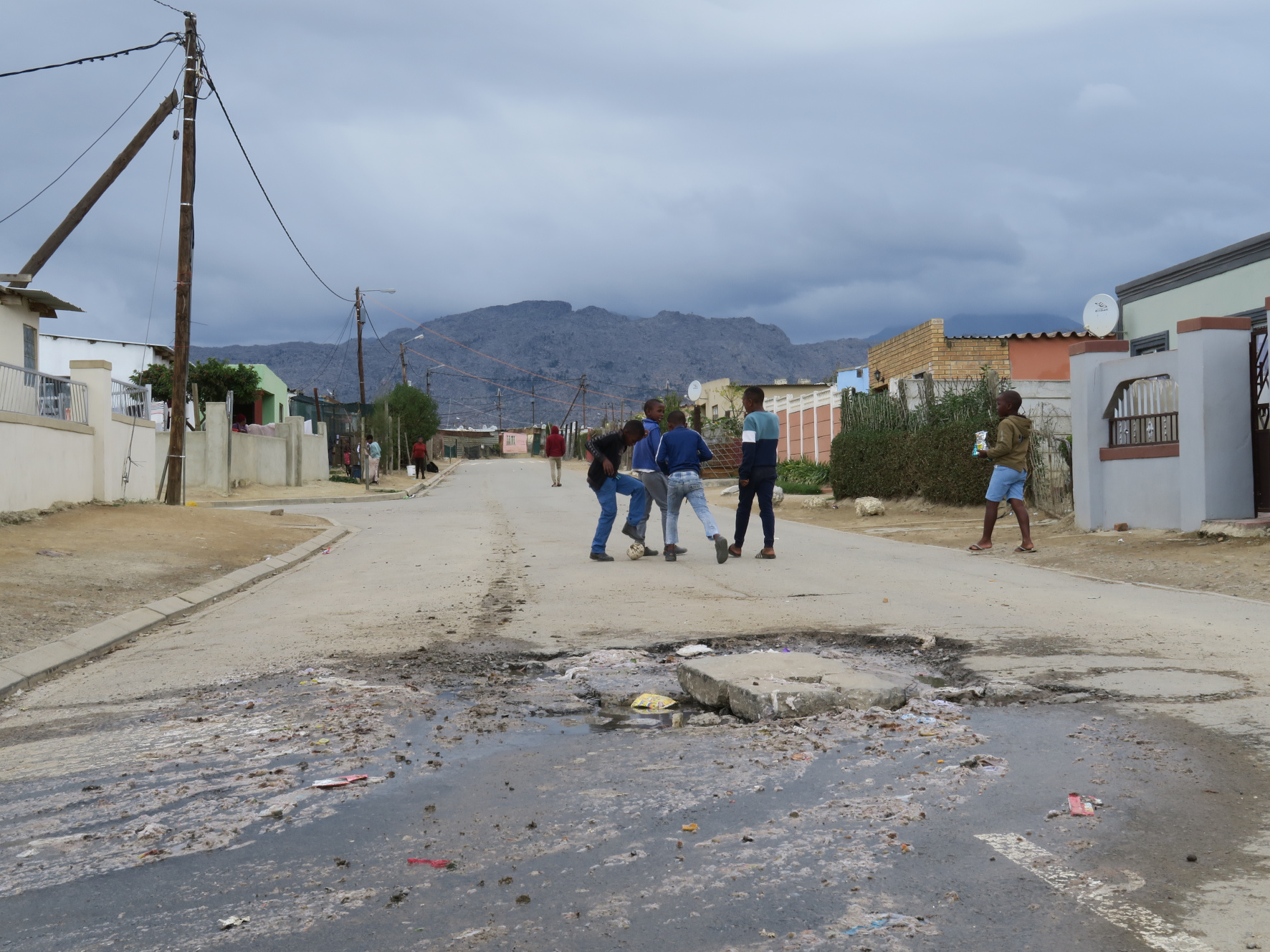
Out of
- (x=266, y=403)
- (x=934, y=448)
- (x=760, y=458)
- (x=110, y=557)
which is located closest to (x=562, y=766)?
(x=760, y=458)

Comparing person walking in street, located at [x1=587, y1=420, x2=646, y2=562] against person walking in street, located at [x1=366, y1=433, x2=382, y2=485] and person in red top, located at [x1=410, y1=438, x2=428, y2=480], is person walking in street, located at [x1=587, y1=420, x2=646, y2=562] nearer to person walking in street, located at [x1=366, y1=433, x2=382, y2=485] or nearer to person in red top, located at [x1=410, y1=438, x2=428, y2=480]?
person walking in street, located at [x1=366, y1=433, x2=382, y2=485]

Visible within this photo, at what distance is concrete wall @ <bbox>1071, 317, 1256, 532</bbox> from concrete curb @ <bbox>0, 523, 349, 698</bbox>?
425 inches

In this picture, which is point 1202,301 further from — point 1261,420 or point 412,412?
point 412,412

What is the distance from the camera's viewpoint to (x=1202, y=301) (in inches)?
717

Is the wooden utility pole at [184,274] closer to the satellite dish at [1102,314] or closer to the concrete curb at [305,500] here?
the concrete curb at [305,500]

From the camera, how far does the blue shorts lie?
12.8 meters

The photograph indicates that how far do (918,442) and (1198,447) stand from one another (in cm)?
854

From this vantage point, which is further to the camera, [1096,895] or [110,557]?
[110,557]

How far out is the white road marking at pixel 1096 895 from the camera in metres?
2.55

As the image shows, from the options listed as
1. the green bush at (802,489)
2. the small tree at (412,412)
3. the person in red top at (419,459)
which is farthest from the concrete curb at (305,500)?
the small tree at (412,412)

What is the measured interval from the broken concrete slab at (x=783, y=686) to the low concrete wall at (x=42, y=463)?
43.7 ft

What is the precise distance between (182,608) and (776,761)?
7.18 metres

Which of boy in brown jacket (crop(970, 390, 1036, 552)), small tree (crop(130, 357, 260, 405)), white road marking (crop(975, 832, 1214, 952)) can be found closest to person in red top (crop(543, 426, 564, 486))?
small tree (crop(130, 357, 260, 405))

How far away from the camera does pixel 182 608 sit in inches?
382
